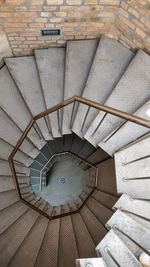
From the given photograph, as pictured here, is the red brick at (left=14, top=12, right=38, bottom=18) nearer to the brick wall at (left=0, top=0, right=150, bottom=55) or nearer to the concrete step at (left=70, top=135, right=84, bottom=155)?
the brick wall at (left=0, top=0, right=150, bottom=55)

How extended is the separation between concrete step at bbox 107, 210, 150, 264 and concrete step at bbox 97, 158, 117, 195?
152 centimetres

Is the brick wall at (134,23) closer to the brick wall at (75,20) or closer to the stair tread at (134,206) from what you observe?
the brick wall at (75,20)

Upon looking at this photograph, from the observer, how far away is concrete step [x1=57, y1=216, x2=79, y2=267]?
3.18 meters

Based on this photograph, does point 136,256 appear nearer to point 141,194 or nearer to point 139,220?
point 139,220

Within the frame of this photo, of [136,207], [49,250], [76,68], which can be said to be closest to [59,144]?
[76,68]

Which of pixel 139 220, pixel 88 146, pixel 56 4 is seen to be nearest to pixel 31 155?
pixel 88 146

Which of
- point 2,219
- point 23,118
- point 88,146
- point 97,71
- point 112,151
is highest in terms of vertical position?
point 97,71

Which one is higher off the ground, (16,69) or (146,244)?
(16,69)

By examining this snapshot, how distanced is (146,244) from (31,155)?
2.57 meters

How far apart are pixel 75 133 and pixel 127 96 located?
1087 mm

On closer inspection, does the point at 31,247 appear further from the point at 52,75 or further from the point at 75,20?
the point at 75,20

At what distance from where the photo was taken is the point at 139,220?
248 centimetres

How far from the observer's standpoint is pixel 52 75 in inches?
153

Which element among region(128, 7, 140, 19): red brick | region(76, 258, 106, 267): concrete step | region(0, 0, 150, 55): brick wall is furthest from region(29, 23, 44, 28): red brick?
region(76, 258, 106, 267): concrete step
